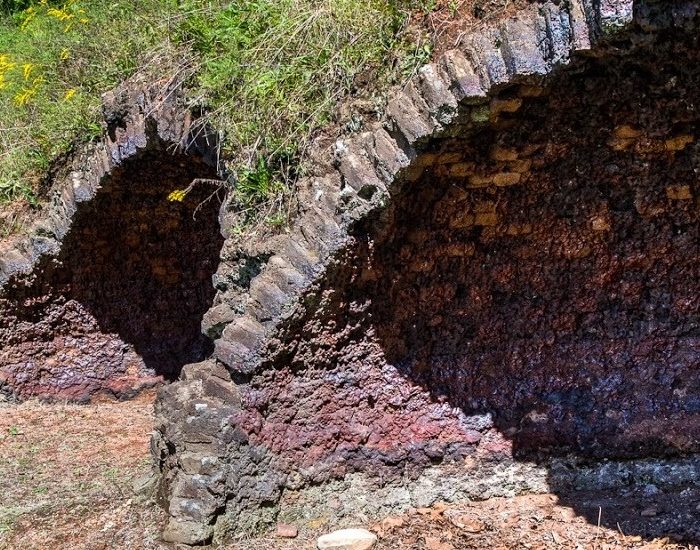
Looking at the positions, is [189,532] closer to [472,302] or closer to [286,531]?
[286,531]

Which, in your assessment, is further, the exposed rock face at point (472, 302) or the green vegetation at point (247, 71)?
the green vegetation at point (247, 71)

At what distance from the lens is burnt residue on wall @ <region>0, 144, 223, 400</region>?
17.2 ft

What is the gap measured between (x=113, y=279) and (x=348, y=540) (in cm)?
332

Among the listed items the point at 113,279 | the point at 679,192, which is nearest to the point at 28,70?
the point at 113,279

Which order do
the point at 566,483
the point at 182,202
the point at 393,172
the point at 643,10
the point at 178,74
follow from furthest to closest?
the point at 182,202 → the point at 178,74 → the point at 566,483 → the point at 393,172 → the point at 643,10

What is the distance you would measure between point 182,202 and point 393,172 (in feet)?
9.29

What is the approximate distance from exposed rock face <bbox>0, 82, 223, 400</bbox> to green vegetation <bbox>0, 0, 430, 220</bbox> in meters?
0.39

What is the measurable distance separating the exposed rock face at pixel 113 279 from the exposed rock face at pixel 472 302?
178 cm

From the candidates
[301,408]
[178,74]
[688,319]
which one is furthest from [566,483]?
[178,74]

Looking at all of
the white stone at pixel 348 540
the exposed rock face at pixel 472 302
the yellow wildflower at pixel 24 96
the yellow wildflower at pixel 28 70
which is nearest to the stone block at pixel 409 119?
the exposed rock face at pixel 472 302

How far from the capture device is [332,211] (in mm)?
3223

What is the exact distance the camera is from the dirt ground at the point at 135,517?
329 cm

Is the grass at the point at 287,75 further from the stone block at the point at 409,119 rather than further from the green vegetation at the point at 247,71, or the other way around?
the stone block at the point at 409,119

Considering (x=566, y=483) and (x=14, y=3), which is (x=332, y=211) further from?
(x=14, y=3)
